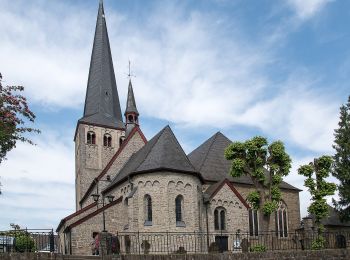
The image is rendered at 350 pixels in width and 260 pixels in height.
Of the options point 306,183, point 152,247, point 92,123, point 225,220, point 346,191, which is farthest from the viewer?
point 92,123

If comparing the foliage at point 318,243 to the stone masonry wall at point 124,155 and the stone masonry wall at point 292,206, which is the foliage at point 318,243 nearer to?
the stone masonry wall at point 292,206

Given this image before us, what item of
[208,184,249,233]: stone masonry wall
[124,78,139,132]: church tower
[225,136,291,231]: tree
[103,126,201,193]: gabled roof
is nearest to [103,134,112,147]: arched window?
[124,78,139,132]: church tower

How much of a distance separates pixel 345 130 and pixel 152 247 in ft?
57.0

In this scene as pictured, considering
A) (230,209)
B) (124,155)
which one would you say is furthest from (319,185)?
(124,155)

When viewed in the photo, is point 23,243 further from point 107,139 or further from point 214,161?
point 107,139

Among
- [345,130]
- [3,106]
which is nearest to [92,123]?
[345,130]

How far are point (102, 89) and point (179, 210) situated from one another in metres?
22.9

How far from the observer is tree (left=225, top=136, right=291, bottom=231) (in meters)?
27.2

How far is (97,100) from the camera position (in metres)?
49.2

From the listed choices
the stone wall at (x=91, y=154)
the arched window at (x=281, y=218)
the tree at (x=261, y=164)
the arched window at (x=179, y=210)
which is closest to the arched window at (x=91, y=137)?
the stone wall at (x=91, y=154)

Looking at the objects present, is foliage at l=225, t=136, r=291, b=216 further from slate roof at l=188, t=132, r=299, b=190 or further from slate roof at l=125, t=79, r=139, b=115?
slate roof at l=125, t=79, r=139, b=115

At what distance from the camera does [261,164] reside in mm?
27406

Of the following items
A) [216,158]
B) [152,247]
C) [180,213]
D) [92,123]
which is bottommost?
[152,247]

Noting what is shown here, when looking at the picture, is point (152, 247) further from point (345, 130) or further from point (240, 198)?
point (345, 130)
